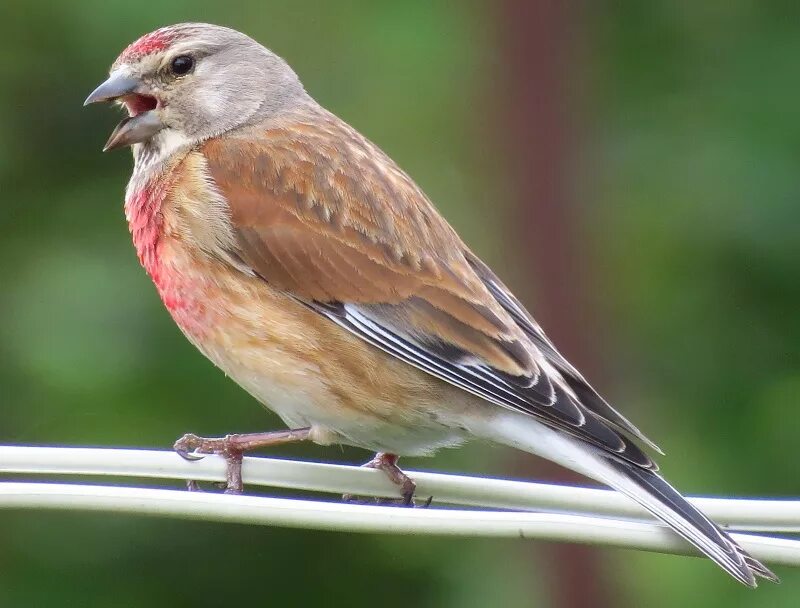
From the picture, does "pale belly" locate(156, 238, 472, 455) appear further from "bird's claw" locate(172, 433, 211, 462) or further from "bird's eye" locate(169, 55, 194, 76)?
"bird's eye" locate(169, 55, 194, 76)

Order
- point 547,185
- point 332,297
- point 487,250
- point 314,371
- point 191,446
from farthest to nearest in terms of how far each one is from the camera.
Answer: point 487,250, point 547,185, point 191,446, point 332,297, point 314,371

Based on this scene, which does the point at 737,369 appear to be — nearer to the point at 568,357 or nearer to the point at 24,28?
the point at 568,357

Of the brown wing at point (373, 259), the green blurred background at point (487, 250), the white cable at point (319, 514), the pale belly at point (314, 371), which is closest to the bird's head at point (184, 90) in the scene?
the brown wing at point (373, 259)

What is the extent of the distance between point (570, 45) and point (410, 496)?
197 centimetres

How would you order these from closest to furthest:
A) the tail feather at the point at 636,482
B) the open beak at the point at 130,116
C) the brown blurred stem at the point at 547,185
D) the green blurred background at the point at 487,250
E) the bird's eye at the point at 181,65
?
1. the tail feather at the point at 636,482
2. the open beak at the point at 130,116
3. the bird's eye at the point at 181,65
4. the brown blurred stem at the point at 547,185
5. the green blurred background at the point at 487,250

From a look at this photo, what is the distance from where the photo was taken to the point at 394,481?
3.95 m

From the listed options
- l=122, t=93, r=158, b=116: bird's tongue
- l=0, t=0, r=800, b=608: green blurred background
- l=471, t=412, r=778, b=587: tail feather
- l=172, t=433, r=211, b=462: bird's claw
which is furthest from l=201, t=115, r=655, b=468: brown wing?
l=0, t=0, r=800, b=608: green blurred background

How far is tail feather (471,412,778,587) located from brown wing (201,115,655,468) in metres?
0.11

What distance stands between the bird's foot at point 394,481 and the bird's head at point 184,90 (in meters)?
1.02

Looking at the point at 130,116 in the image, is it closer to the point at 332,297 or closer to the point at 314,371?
the point at 332,297

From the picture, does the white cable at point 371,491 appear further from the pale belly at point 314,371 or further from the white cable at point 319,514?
the pale belly at point 314,371

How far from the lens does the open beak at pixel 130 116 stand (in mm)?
4332

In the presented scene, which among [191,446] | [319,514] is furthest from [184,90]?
[319,514]

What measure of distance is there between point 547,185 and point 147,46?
1317 mm
